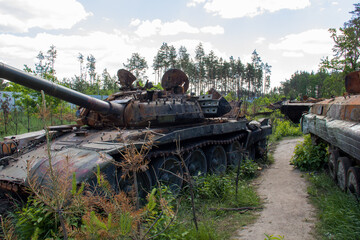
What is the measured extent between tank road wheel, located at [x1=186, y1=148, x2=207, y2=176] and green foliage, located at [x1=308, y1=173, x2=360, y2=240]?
2.57m

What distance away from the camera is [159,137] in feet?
18.6

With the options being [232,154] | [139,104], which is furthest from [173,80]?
[232,154]

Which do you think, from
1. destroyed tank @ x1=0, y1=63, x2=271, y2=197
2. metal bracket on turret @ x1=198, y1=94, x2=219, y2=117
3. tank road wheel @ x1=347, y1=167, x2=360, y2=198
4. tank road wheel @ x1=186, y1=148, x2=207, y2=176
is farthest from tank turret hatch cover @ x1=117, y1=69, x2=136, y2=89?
tank road wheel @ x1=347, y1=167, x2=360, y2=198

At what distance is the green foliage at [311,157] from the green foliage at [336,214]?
7.45 ft

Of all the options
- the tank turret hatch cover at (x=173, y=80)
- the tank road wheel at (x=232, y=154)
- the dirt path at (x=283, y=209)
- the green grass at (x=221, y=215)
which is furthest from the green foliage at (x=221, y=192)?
the tank turret hatch cover at (x=173, y=80)

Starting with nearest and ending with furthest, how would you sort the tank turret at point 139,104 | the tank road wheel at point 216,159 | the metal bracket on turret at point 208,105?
the tank turret at point 139,104 → the tank road wheel at point 216,159 → the metal bracket on turret at point 208,105

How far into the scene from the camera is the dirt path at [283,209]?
170 inches

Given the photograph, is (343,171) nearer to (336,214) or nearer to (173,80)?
(336,214)

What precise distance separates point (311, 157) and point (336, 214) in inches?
169

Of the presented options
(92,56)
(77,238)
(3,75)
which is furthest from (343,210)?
(92,56)

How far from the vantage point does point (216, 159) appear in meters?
8.12

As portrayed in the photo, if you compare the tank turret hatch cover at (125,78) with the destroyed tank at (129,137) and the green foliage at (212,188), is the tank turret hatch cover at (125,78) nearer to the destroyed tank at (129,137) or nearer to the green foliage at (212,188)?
the destroyed tank at (129,137)

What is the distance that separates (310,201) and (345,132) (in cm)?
168

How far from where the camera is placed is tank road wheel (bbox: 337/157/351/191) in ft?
18.5
